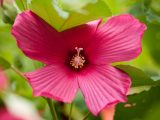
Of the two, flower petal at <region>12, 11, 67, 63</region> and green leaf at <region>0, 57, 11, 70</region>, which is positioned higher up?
flower petal at <region>12, 11, 67, 63</region>

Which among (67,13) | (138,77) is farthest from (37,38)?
(138,77)

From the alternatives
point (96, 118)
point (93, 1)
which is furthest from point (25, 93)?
point (93, 1)

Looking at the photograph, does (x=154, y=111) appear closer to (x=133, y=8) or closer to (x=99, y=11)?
(x=99, y=11)

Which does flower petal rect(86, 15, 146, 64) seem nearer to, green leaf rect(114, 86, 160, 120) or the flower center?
the flower center

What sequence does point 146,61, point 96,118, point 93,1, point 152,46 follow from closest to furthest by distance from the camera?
1. point 93,1
2. point 96,118
3. point 152,46
4. point 146,61

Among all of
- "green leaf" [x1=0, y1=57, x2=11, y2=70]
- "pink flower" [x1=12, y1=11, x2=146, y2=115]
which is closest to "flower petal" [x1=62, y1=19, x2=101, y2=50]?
"pink flower" [x1=12, y1=11, x2=146, y2=115]

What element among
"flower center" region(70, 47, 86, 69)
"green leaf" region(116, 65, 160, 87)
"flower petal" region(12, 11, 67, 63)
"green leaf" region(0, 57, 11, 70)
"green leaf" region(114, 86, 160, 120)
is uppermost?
"flower petal" region(12, 11, 67, 63)
